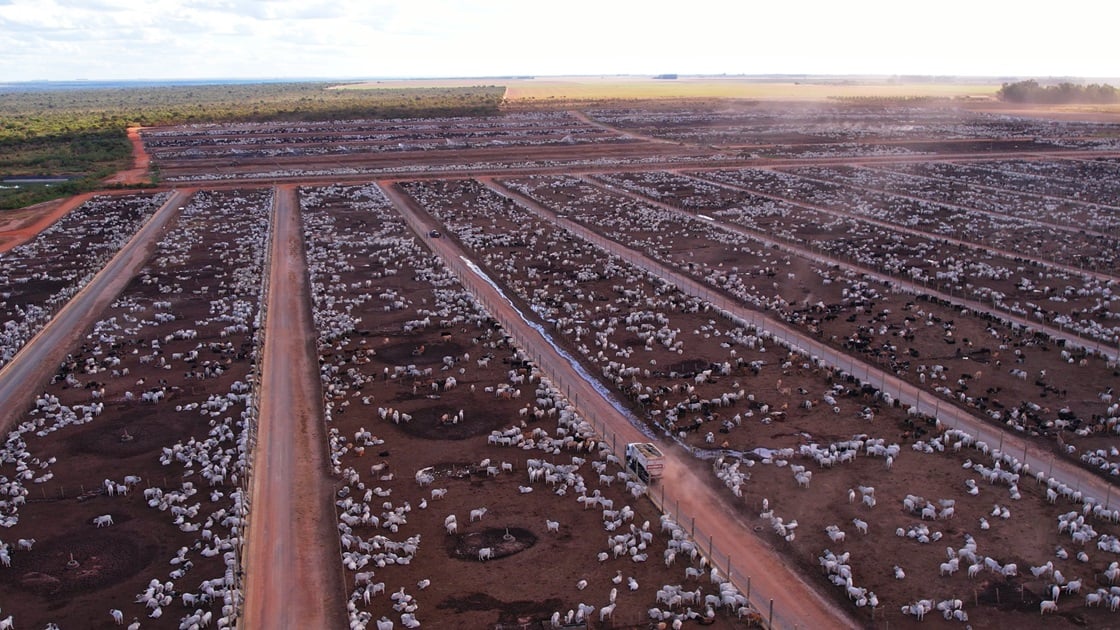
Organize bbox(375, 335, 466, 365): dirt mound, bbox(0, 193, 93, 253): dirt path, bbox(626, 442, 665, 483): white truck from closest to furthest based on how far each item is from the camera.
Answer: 1. bbox(626, 442, 665, 483): white truck
2. bbox(375, 335, 466, 365): dirt mound
3. bbox(0, 193, 93, 253): dirt path

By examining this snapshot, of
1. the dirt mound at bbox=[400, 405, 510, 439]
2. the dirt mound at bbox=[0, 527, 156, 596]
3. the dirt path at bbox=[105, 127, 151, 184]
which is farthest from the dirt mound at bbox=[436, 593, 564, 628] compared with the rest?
the dirt path at bbox=[105, 127, 151, 184]

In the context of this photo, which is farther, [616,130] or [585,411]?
[616,130]

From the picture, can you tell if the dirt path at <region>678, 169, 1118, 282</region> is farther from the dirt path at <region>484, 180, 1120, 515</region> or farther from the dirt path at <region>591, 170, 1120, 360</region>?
the dirt path at <region>484, 180, 1120, 515</region>

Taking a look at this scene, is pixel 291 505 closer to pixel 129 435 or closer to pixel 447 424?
pixel 447 424

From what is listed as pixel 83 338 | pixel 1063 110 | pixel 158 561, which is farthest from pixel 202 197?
pixel 1063 110

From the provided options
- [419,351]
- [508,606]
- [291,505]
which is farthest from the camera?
[419,351]

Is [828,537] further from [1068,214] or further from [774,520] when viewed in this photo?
[1068,214]

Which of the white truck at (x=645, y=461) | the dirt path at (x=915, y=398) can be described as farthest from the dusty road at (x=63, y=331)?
the dirt path at (x=915, y=398)

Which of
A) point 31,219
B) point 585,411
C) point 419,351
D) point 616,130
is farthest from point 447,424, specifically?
point 616,130
